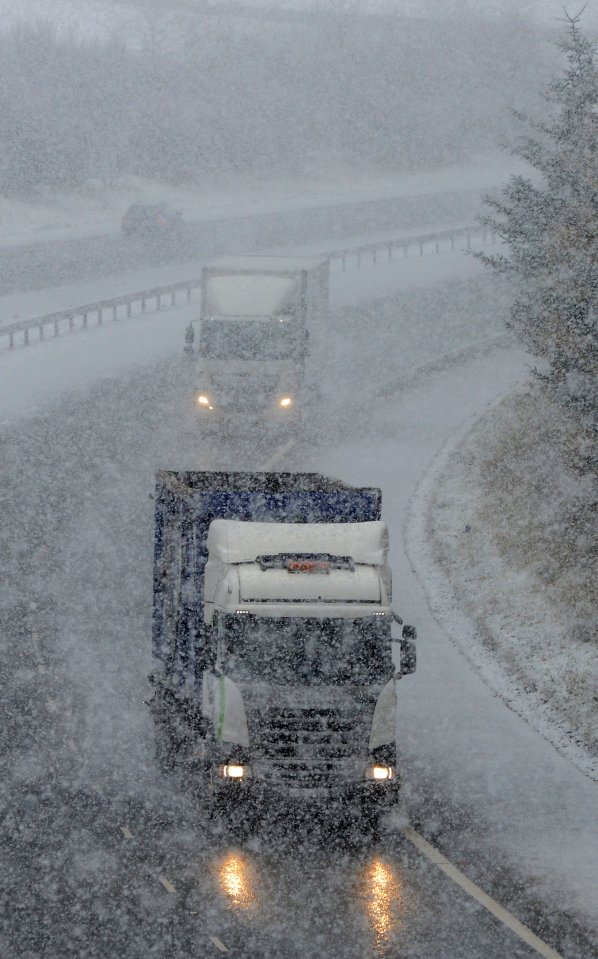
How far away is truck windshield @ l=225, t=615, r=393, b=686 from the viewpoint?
533 inches

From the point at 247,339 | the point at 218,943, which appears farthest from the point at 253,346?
the point at 218,943

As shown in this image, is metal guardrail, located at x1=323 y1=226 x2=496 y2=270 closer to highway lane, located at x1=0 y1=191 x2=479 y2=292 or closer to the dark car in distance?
highway lane, located at x1=0 y1=191 x2=479 y2=292

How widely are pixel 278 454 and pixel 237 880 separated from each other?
1864 cm

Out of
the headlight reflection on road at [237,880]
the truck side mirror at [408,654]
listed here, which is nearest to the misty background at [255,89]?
the truck side mirror at [408,654]

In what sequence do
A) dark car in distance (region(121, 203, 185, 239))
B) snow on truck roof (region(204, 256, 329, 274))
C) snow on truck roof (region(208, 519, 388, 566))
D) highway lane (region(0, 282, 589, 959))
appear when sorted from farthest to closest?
dark car in distance (region(121, 203, 185, 239))
snow on truck roof (region(204, 256, 329, 274))
snow on truck roof (region(208, 519, 388, 566))
highway lane (region(0, 282, 589, 959))

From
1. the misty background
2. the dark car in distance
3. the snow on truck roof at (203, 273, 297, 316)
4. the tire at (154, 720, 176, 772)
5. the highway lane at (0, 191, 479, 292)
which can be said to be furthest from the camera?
the misty background

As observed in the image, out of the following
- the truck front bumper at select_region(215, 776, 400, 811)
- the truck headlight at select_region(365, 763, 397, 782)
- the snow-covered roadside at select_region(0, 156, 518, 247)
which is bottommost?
the truck front bumper at select_region(215, 776, 400, 811)

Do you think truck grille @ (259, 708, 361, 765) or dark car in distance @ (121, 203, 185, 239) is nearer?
truck grille @ (259, 708, 361, 765)

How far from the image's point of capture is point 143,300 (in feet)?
151

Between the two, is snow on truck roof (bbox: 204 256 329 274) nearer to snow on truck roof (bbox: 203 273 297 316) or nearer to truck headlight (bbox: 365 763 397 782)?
snow on truck roof (bbox: 203 273 297 316)

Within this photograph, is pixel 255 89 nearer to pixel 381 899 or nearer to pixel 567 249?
pixel 567 249

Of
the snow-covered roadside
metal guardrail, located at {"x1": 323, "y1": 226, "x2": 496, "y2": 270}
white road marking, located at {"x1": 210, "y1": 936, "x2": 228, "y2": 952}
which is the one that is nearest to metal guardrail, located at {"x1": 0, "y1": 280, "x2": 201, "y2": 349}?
metal guardrail, located at {"x1": 323, "y1": 226, "x2": 496, "y2": 270}

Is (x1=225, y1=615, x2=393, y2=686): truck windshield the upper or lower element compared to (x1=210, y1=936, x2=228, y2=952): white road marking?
upper

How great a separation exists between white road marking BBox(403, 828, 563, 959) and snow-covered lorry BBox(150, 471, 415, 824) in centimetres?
50
